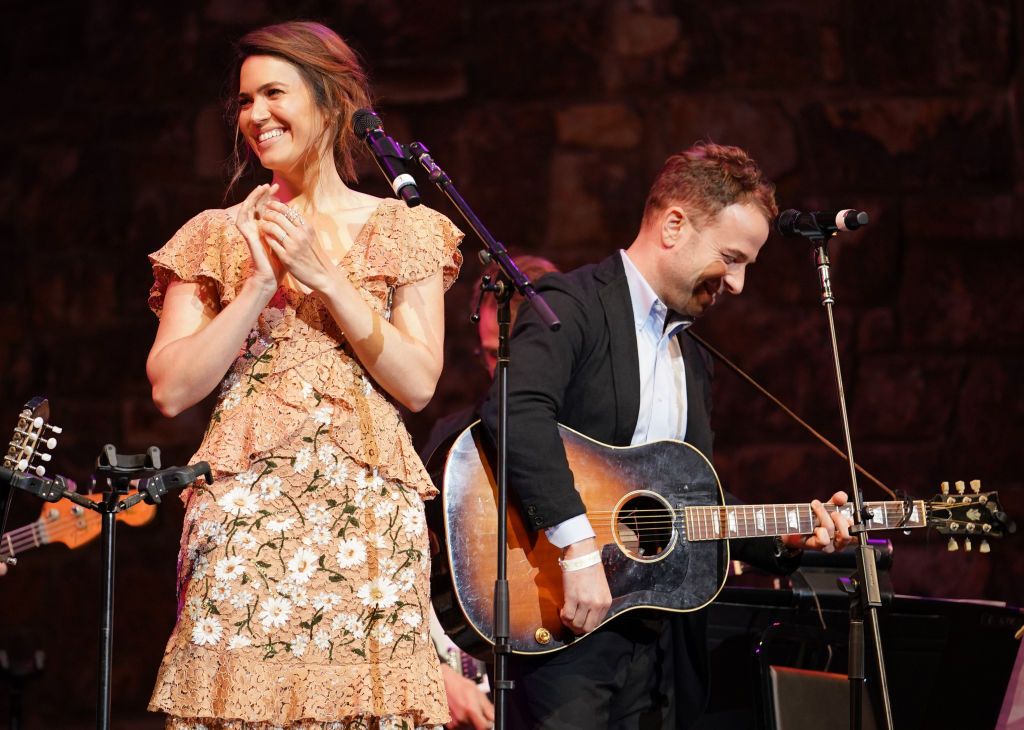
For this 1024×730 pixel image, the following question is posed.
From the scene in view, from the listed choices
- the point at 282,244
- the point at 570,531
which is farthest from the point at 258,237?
the point at 570,531

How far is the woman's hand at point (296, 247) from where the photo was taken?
7.43ft

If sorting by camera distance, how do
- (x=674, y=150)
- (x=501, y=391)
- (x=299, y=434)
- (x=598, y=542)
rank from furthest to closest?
(x=674, y=150) → (x=598, y=542) → (x=501, y=391) → (x=299, y=434)

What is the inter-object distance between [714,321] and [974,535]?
1761 mm

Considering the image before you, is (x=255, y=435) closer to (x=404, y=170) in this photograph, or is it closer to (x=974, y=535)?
(x=404, y=170)

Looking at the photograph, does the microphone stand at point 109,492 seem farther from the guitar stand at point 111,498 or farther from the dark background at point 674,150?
the dark background at point 674,150

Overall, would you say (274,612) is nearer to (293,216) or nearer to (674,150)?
(293,216)

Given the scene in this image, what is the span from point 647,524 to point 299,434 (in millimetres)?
1183

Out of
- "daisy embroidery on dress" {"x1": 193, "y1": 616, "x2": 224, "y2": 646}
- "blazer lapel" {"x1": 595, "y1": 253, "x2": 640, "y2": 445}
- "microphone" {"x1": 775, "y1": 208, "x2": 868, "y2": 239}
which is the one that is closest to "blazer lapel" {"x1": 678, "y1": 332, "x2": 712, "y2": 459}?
"blazer lapel" {"x1": 595, "y1": 253, "x2": 640, "y2": 445}

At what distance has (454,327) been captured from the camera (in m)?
4.87

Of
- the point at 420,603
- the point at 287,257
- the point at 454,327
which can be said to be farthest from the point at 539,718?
the point at 454,327

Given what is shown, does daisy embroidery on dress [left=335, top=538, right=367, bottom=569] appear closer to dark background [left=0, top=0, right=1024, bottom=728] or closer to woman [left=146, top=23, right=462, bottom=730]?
woman [left=146, top=23, right=462, bottom=730]

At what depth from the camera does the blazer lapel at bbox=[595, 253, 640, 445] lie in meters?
3.13

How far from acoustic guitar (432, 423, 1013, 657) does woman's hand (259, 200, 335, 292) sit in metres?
0.86

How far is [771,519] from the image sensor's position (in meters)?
3.23
